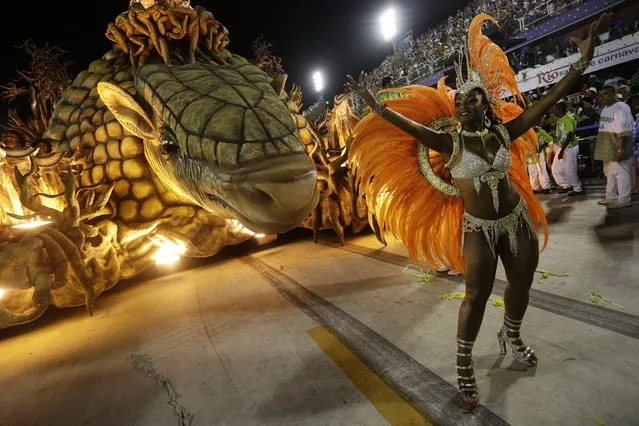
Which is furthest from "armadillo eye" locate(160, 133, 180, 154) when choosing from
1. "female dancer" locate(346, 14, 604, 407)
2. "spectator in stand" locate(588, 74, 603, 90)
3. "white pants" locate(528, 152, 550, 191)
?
"spectator in stand" locate(588, 74, 603, 90)

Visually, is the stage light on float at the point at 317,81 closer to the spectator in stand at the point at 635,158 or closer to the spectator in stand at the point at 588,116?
the spectator in stand at the point at 588,116

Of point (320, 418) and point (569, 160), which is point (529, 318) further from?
point (569, 160)

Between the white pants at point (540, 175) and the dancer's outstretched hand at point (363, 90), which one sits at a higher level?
the dancer's outstretched hand at point (363, 90)

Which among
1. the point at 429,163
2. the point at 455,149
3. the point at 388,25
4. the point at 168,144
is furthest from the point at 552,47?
the point at 168,144

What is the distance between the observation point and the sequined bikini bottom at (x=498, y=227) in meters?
2.02

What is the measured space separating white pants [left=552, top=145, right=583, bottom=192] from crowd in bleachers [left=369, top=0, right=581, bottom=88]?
5884 millimetres

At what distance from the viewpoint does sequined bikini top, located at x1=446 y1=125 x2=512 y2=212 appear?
6.60 feet

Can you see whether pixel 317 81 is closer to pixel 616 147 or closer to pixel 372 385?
pixel 616 147

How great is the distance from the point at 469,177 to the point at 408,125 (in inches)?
17.7

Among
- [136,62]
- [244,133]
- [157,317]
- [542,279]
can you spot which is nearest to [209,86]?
[244,133]

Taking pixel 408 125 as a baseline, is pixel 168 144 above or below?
above

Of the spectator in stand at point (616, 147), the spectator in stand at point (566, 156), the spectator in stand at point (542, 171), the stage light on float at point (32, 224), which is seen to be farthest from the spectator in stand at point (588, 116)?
the stage light on float at point (32, 224)

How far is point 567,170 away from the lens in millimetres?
7262

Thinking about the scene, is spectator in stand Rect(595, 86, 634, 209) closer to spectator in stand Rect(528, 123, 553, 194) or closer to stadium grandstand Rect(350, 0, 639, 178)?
spectator in stand Rect(528, 123, 553, 194)
